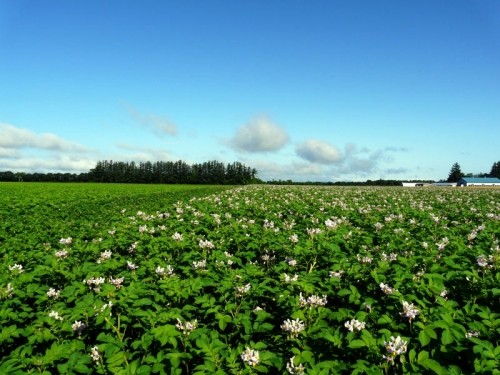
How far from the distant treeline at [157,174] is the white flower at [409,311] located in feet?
385

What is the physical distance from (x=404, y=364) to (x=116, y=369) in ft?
7.87

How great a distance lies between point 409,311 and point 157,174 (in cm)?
14623

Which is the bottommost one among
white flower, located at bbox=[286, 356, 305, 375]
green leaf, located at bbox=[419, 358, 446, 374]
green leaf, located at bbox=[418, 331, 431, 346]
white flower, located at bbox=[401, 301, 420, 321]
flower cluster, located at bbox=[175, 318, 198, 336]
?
white flower, located at bbox=[286, 356, 305, 375]

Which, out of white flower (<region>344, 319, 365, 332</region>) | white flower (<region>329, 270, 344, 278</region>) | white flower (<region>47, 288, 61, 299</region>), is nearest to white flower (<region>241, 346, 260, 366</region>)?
white flower (<region>344, 319, 365, 332</region>)

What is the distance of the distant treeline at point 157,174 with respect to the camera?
132 metres

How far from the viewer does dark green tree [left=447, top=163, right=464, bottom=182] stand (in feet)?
462

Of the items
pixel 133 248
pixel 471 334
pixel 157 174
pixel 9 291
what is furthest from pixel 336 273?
pixel 157 174

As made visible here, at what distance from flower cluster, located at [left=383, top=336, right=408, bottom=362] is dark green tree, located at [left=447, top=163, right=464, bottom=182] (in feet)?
516

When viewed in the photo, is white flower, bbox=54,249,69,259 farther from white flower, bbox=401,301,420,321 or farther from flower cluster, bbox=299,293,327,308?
white flower, bbox=401,301,420,321

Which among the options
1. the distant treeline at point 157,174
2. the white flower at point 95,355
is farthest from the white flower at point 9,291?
the distant treeline at point 157,174

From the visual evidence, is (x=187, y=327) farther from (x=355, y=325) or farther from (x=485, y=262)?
(x=485, y=262)

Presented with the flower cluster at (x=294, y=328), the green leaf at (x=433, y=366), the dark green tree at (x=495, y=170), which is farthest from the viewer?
the dark green tree at (x=495, y=170)

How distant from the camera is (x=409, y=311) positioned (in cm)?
363

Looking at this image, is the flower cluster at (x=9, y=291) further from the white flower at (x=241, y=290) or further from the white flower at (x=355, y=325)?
the white flower at (x=355, y=325)
